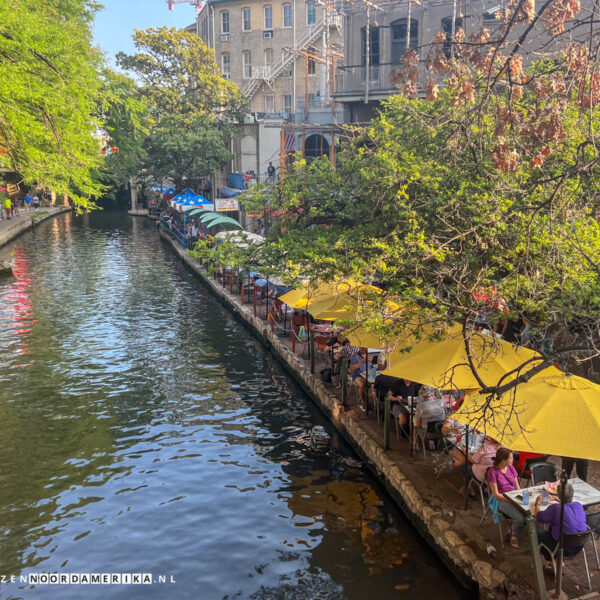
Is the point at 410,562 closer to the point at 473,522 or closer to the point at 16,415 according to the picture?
the point at 473,522

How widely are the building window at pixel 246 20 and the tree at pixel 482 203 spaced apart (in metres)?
52.2

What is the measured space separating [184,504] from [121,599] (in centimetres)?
256

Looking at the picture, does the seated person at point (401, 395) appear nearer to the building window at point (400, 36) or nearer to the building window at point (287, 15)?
the building window at point (400, 36)

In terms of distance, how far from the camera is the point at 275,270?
50.4 ft

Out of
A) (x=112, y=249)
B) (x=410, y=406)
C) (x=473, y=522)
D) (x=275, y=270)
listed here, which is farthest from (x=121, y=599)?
(x=112, y=249)

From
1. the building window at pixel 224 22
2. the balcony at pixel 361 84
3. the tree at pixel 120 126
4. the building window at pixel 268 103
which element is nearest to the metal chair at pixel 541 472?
the balcony at pixel 361 84

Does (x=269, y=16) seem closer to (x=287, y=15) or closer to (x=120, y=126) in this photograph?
(x=287, y=15)

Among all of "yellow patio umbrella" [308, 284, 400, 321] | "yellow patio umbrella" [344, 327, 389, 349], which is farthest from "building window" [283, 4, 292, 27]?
"yellow patio umbrella" [344, 327, 389, 349]

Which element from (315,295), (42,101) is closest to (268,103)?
(42,101)

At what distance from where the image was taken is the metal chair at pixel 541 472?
28.7 feet

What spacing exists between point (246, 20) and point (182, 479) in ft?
201

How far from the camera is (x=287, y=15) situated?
6256 centimetres

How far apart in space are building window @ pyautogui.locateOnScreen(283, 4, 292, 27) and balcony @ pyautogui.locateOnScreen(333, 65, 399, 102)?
103 ft

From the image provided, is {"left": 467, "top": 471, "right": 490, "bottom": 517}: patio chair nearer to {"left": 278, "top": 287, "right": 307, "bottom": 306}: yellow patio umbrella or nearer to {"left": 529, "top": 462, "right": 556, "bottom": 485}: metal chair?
{"left": 529, "top": 462, "right": 556, "bottom": 485}: metal chair
